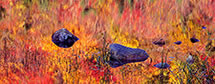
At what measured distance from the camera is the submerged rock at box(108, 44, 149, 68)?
1817 millimetres

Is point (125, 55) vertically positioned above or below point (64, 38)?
below

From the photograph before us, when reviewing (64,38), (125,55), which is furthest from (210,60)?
(64,38)

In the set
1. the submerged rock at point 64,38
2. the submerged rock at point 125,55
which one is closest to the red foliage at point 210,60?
the submerged rock at point 125,55

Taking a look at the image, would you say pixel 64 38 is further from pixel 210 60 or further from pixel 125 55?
pixel 210 60

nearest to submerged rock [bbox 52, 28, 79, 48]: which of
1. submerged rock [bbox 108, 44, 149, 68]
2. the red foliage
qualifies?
submerged rock [bbox 108, 44, 149, 68]

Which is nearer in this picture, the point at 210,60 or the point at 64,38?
the point at 210,60

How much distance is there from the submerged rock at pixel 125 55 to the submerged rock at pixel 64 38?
33 cm

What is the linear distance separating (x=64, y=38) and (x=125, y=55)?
0.52 metres

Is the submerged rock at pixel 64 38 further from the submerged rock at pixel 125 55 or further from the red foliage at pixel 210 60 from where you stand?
the red foliage at pixel 210 60

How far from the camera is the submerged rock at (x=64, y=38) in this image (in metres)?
1.90

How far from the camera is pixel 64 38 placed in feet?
6.32

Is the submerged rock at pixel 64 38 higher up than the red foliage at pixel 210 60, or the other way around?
the submerged rock at pixel 64 38

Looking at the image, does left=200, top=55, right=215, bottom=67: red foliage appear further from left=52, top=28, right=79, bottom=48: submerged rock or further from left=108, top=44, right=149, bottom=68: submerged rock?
left=52, top=28, right=79, bottom=48: submerged rock

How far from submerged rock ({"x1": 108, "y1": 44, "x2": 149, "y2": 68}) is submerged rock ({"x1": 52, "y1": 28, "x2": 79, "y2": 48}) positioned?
33cm
